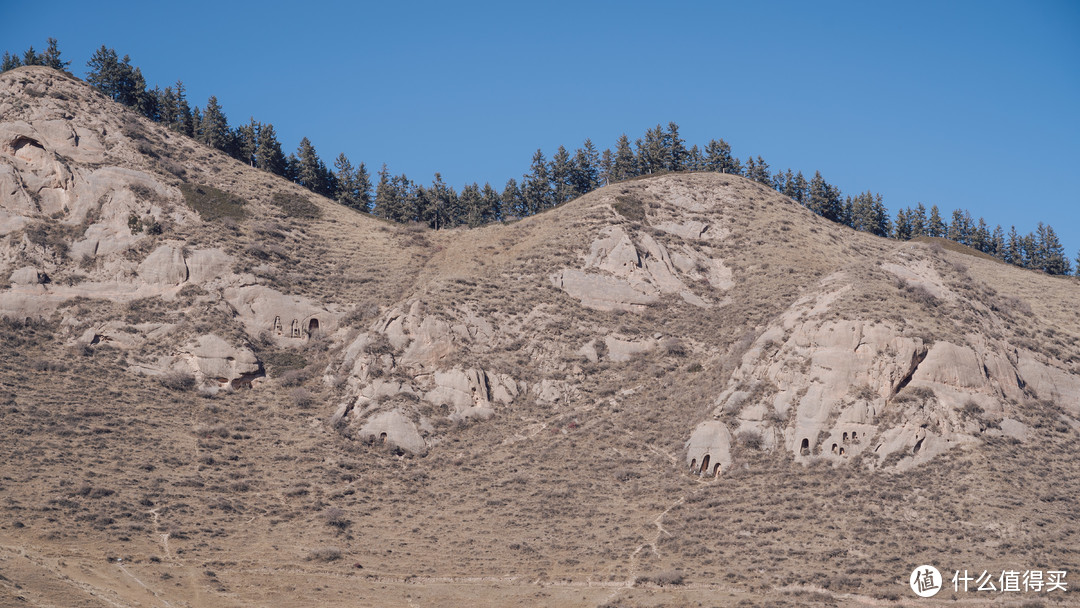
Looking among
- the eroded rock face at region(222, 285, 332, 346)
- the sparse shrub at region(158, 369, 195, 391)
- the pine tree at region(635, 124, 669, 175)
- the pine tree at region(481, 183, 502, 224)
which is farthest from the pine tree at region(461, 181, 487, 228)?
the sparse shrub at region(158, 369, 195, 391)

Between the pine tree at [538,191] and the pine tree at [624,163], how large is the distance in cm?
828

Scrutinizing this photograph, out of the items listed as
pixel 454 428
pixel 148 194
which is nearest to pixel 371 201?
pixel 148 194

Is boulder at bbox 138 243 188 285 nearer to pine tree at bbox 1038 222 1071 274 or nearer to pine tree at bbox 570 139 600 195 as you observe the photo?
pine tree at bbox 570 139 600 195

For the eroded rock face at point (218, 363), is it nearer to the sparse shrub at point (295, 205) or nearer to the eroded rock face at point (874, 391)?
the sparse shrub at point (295, 205)

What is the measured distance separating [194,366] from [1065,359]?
64894 millimetres

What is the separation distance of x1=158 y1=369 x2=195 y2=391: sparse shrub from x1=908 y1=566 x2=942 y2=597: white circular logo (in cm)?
5076

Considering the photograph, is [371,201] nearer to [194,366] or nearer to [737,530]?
[194,366]

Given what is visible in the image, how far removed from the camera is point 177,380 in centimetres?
7231

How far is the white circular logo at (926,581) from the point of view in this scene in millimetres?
49312

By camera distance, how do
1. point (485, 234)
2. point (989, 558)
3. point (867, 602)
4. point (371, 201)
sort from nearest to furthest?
point (867, 602), point (989, 558), point (485, 234), point (371, 201)

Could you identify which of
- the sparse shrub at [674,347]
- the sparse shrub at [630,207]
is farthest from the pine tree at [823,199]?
the sparse shrub at [674,347]

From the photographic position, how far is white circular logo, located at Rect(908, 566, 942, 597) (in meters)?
49.3

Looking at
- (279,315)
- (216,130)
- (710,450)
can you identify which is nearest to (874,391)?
(710,450)

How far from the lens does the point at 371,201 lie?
124688 millimetres
